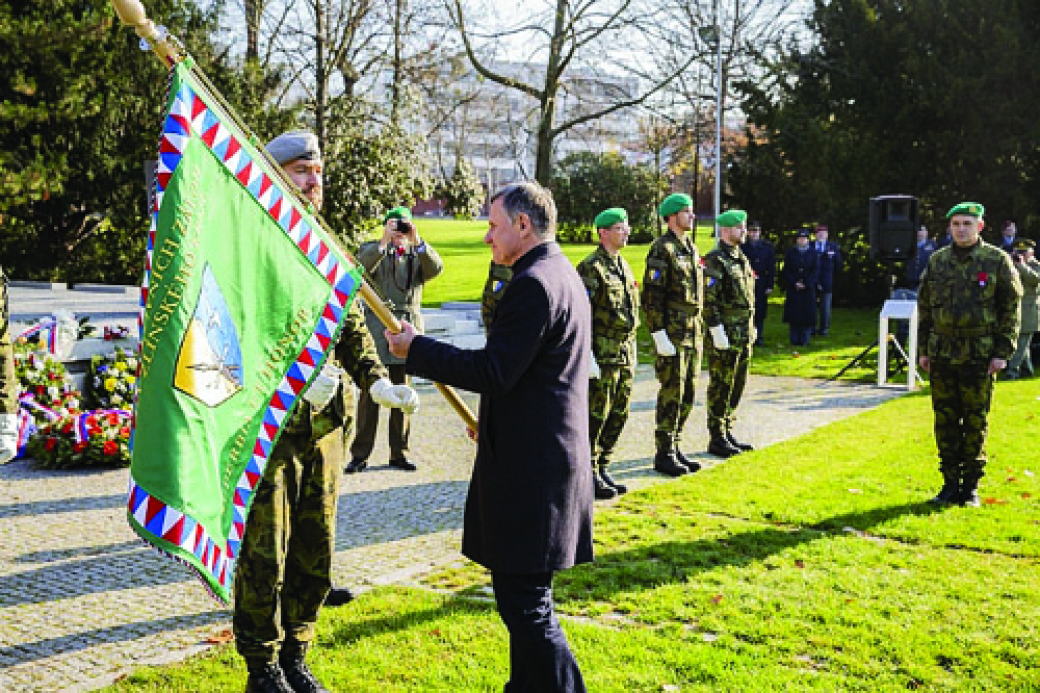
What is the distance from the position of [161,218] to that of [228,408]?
2.13 feet

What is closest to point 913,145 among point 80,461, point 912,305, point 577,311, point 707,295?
point 912,305

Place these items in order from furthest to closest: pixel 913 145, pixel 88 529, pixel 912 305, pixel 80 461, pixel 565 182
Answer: pixel 565 182
pixel 913 145
pixel 912 305
pixel 80 461
pixel 88 529

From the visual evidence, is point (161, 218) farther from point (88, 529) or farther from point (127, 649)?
point (88, 529)

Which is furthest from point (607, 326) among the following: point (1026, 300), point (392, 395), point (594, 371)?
point (1026, 300)

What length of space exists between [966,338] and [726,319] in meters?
2.66

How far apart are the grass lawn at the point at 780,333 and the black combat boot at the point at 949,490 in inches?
335

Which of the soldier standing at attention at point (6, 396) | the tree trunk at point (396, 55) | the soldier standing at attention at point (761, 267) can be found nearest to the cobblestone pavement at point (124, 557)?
the soldier standing at attention at point (6, 396)

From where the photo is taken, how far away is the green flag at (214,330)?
3.22 m

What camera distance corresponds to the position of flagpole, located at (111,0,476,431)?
3.09 meters

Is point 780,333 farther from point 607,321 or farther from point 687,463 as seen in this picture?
point 607,321

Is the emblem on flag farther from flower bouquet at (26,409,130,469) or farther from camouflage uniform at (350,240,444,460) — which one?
flower bouquet at (26,409,130,469)

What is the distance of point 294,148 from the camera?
4.53 meters

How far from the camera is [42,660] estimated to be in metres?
5.11

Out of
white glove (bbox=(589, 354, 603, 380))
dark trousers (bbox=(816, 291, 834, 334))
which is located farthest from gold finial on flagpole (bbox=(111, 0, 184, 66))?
dark trousers (bbox=(816, 291, 834, 334))
